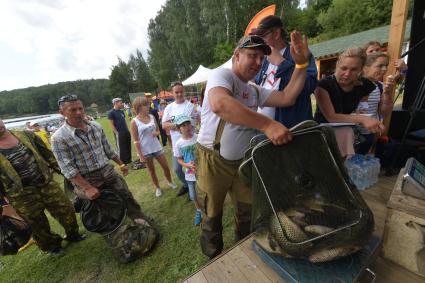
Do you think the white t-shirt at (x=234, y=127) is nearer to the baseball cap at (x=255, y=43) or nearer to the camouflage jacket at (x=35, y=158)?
the baseball cap at (x=255, y=43)

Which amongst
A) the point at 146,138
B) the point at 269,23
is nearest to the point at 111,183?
the point at 146,138

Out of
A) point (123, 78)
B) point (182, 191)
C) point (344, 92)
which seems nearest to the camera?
point (344, 92)

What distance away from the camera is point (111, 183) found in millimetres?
2766

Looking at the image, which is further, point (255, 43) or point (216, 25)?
point (216, 25)

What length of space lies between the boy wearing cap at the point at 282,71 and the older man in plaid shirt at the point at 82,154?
2141 millimetres

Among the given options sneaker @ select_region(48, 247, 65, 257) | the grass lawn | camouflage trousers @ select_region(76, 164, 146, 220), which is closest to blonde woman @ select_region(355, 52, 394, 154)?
the grass lawn

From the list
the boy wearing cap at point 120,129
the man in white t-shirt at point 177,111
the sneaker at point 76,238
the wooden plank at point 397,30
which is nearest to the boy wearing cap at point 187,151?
the man in white t-shirt at point 177,111

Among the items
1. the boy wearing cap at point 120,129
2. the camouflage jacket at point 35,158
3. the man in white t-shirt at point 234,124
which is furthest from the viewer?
the boy wearing cap at point 120,129

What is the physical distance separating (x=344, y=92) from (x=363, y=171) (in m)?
0.99

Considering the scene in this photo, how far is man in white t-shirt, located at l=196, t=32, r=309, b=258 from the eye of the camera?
3.68 ft

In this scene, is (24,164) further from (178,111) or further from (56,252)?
(178,111)

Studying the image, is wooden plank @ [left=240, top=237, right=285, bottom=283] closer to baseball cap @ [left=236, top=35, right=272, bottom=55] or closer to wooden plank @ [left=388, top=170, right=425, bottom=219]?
wooden plank @ [left=388, top=170, right=425, bottom=219]

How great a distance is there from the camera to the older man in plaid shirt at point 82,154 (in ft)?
7.62

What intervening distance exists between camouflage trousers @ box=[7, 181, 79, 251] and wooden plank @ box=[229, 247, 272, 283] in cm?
252
